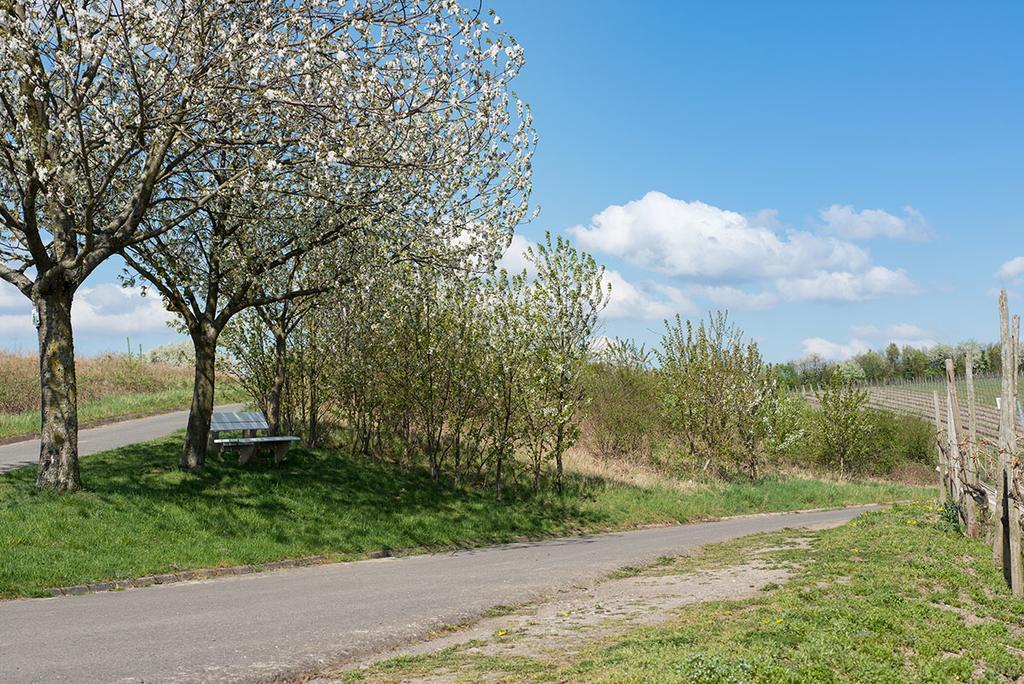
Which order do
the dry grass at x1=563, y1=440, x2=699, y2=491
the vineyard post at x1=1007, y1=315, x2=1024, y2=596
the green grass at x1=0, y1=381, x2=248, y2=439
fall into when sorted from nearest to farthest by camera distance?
the vineyard post at x1=1007, y1=315, x2=1024, y2=596
the green grass at x1=0, y1=381, x2=248, y2=439
the dry grass at x1=563, y1=440, x2=699, y2=491

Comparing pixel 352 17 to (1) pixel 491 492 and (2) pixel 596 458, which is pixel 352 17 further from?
(2) pixel 596 458

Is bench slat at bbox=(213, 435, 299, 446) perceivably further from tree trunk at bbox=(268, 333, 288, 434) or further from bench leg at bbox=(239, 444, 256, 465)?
tree trunk at bbox=(268, 333, 288, 434)

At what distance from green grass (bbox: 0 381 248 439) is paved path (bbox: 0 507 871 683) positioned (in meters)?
15.0

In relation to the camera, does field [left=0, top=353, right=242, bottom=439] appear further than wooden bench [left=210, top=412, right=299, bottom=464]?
Yes

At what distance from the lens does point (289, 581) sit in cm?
1429

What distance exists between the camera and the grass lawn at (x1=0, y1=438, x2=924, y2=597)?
47.5 ft

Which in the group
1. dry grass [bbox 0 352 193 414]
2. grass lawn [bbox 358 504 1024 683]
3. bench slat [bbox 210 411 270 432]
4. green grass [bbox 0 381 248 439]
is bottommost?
grass lawn [bbox 358 504 1024 683]

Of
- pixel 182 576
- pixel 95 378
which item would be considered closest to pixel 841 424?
pixel 182 576

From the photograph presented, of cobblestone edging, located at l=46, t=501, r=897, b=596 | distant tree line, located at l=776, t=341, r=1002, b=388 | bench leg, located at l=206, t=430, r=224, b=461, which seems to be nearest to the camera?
cobblestone edging, located at l=46, t=501, r=897, b=596

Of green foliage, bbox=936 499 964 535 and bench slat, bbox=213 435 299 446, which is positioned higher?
bench slat, bbox=213 435 299 446

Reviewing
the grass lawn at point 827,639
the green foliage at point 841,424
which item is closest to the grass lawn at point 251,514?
the grass lawn at point 827,639

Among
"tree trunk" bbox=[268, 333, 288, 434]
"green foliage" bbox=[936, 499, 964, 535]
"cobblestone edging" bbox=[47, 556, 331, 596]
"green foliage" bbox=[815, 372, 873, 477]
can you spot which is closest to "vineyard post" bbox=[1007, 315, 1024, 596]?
"green foliage" bbox=[936, 499, 964, 535]

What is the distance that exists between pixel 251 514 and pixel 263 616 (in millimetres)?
7339

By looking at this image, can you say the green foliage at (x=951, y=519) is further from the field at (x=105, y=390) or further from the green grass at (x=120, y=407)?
the field at (x=105, y=390)
